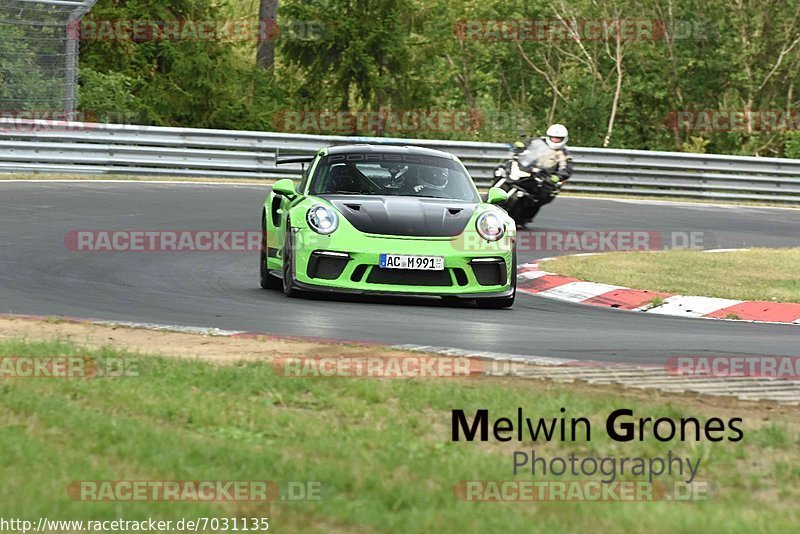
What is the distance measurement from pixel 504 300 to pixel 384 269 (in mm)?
1171

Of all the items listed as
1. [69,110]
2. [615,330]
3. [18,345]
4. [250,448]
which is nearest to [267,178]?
[69,110]

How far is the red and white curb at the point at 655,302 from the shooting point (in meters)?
11.6

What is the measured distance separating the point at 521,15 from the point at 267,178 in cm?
1880

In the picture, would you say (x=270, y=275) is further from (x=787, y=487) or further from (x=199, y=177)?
(x=199, y=177)

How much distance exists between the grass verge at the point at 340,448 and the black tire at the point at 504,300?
13.4 ft

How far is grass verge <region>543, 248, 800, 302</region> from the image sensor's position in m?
12.8

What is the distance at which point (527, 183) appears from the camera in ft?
61.0

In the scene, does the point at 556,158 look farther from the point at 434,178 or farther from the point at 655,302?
the point at 434,178

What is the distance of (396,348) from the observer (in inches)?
313
